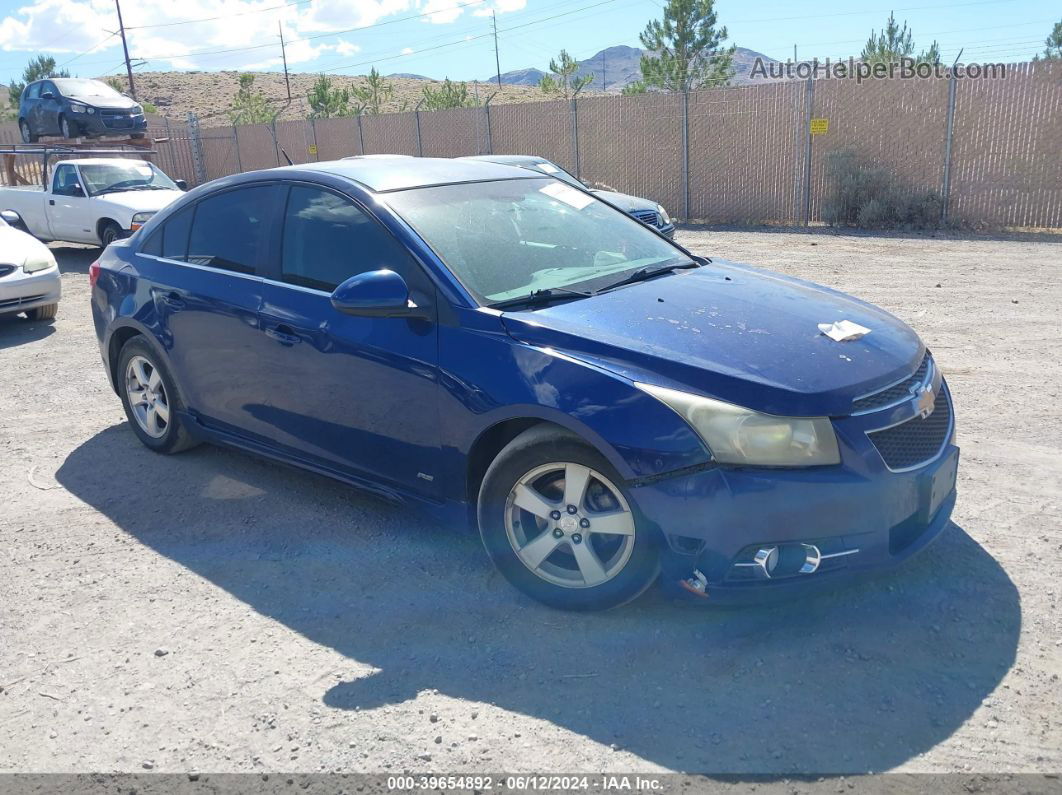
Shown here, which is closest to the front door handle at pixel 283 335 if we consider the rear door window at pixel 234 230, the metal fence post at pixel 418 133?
the rear door window at pixel 234 230

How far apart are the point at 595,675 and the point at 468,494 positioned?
3.09ft

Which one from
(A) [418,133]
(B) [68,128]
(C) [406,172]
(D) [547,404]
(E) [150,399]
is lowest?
(E) [150,399]

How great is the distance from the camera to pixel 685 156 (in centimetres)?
1877

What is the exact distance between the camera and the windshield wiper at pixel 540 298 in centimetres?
377

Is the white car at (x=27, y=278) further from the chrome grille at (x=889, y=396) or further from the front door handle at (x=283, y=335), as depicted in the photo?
the chrome grille at (x=889, y=396)

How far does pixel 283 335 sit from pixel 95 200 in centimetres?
1156

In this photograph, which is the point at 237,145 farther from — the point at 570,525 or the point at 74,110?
the point at 570,525

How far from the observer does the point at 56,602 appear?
3930mm

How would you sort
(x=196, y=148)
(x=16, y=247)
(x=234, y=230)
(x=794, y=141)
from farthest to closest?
(x=196, y=148), (x=794, y=141), (x=16, y=247), (x=234, y=230)

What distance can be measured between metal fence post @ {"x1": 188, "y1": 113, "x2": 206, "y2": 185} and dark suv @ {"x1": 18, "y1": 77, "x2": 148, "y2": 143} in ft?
38.3

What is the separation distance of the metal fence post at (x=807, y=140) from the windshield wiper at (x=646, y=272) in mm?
13467

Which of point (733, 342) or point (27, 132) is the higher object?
point (27, 132)

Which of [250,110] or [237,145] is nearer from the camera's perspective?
[237,145]

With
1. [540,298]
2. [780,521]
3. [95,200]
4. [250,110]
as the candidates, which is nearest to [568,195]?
[540,298]
